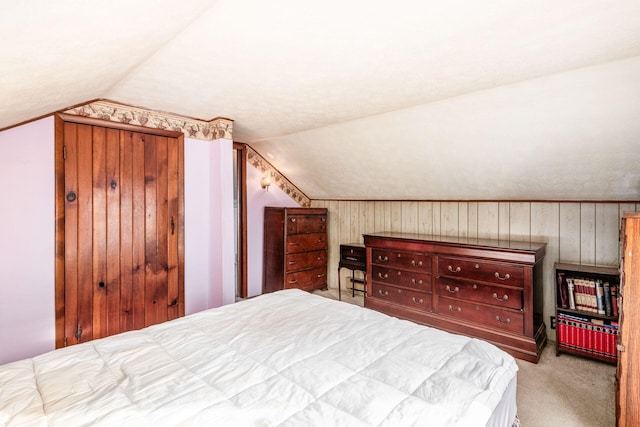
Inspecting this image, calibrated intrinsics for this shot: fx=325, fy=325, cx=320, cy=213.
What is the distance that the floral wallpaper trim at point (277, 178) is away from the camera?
14.5 feet

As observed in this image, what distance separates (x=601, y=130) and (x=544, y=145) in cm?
36

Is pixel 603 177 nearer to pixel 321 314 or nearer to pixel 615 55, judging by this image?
pixel 615 55

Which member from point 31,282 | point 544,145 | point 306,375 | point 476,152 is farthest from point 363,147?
point 31,282

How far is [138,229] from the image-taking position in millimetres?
2877

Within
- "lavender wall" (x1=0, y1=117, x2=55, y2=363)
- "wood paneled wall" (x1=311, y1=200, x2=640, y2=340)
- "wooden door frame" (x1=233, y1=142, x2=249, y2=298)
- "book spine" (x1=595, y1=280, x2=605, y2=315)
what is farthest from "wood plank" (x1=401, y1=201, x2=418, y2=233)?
"lavender wall" (x1=0, y1=117, x2=55, y2=363)

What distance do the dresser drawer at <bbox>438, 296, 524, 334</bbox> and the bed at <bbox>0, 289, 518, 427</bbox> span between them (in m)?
1.55

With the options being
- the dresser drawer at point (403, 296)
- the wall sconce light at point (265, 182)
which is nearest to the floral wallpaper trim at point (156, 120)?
the wall sconce light at point (265, 182)

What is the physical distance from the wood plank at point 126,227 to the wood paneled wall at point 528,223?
286cm

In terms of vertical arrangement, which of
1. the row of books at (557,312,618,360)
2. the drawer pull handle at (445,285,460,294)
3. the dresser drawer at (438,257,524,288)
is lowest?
the row of books at (557,312,618,360)

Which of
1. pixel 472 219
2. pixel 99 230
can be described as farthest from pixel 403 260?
pixel 99 230

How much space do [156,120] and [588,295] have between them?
401 cm

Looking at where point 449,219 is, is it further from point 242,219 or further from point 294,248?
point 242,219

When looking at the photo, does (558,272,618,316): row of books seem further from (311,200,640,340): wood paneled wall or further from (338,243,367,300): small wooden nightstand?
(338,243,367,300): small wooden nightstand

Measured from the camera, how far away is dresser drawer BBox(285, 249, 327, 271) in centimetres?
428
